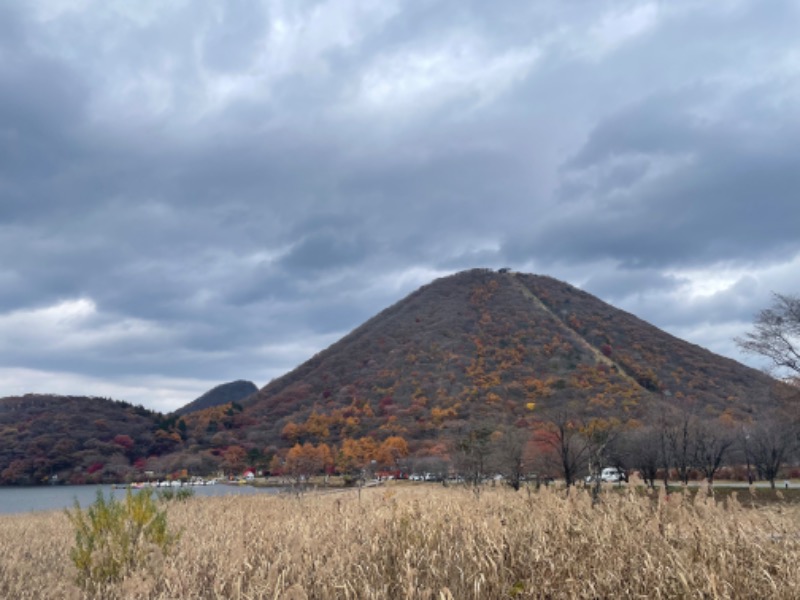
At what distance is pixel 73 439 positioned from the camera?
8912 centimetres

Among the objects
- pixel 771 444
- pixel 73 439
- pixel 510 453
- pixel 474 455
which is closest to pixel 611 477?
pixel 510 453

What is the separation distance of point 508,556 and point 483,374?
98747 millimetres

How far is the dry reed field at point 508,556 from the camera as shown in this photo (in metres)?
4.48

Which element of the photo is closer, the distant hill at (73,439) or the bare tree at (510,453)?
the bare tree at (510,453)

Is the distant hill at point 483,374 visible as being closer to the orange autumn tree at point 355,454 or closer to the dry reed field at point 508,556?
the orange autumn tree at point 355,454

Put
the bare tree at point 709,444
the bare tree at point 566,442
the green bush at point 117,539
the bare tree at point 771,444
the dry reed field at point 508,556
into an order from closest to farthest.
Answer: the dry reed field at point 508,556 < the green bush at point 117,539 < the bare tree at point 566,442 < the bare tree at point 771,444 < the bare tree at point 709,444

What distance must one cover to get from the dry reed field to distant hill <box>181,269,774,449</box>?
6310 centimetres

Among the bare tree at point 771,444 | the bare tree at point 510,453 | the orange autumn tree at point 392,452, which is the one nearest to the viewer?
the bare tree at point 771,444

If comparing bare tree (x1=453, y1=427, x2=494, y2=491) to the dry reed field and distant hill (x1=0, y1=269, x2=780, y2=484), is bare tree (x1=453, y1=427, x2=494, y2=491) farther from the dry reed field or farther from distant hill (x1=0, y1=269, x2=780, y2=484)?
the dry reed field

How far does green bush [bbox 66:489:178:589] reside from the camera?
7.14 metres

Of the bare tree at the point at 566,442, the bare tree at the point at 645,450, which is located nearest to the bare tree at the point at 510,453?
the bare tree at the point at 566,442

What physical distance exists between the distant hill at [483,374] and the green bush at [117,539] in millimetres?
63142

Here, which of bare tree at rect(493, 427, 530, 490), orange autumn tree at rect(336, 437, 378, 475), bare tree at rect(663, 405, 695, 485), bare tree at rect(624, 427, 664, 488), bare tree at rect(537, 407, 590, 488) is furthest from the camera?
orange autumn tree at rect(336, 437, 378, 475)

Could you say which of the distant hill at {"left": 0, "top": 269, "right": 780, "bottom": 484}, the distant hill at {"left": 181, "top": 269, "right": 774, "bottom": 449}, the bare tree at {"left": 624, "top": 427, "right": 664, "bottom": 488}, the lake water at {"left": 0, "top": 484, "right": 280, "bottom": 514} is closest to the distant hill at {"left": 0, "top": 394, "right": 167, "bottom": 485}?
the distant hill at {"left": 0, "top": 269, "right": 780, "bottom": 484}
